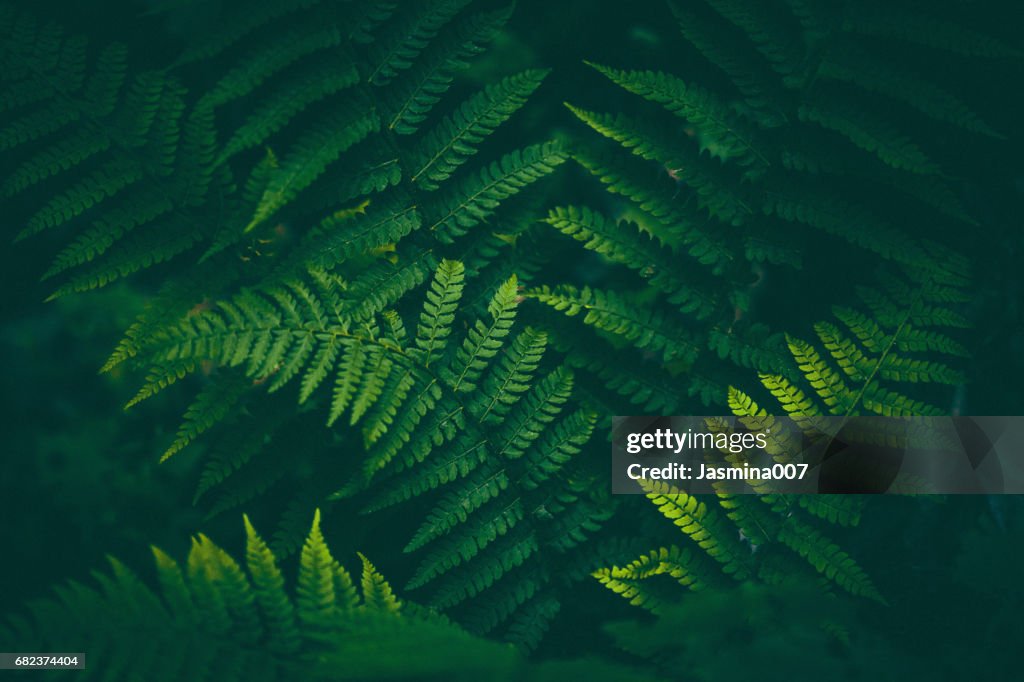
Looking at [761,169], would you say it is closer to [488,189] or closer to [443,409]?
[488,189]

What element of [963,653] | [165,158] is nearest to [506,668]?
[963,653]

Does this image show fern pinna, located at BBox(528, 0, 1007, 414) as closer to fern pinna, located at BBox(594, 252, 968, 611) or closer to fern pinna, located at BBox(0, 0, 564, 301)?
fern pinna, located at BBox(594, 252, 968, 611)

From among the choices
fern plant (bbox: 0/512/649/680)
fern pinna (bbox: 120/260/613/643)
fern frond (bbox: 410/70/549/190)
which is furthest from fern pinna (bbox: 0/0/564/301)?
fern plant (bbox: 0/512/649/680)

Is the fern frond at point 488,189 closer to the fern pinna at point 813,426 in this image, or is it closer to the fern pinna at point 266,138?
the fern pinna at point 266,138

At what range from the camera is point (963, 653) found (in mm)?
1190

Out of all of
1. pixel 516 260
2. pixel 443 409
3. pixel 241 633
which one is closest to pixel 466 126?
pixel 516 260

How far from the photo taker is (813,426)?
1.38 m

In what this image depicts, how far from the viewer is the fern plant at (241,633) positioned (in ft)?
3.40

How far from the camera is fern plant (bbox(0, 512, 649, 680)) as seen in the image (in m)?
1.04

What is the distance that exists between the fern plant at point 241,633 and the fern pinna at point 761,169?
0.63 metres

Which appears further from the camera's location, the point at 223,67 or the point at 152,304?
the point at 223,67

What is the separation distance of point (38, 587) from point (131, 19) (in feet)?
4.19

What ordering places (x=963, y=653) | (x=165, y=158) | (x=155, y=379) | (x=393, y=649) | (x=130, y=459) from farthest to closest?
1. (x=130, y=459)
2. (x=165, y=158)
3. (x=155, y=379)
4. (x=963, y=653)
5. (x=393, y=649)

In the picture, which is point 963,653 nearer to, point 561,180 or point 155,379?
point 561,180
